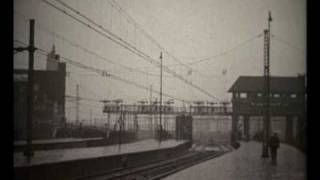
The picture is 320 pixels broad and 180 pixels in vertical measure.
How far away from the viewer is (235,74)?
192 inches

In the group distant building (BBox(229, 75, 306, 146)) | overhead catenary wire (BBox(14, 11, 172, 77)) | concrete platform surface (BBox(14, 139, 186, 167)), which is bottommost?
concrete platform surface (BBox(14, 139, 186, 167))

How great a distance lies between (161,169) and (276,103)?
1.10m

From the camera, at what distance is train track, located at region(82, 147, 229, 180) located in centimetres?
490

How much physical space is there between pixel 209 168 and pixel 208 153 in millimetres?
146

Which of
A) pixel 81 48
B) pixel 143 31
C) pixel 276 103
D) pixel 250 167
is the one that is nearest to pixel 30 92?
pixel 81 48

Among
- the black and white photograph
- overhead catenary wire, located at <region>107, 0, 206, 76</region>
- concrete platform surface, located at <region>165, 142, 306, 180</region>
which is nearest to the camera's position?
concrete platform surface, located at <region>165, 142, 306, 180</region>

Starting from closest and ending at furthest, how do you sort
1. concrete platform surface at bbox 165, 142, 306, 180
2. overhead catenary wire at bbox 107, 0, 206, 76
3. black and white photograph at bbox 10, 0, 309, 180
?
concrete platform surface at bbox 165, 142, 306, 180, black and white photograph at bbox 10, 0, 309, 180, overhead catenary wire at bbox 107, 0, 206, 76

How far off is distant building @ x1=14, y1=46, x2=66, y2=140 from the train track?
57cm

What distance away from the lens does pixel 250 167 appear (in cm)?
487

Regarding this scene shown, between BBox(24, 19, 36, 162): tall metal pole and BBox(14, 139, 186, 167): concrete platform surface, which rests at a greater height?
BBox(24, 19, 36, 162): tall metal pole

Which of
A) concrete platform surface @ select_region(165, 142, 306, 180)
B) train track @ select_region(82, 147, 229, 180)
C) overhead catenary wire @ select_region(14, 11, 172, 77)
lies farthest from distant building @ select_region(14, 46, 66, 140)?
concrete platform surface @ select_region(165, 142, 306, 180)

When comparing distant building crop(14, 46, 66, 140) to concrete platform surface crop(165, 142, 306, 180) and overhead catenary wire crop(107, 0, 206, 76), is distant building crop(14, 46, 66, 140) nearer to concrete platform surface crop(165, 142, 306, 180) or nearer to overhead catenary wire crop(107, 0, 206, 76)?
overhead catenary wire crop(107, 0, 206, 76)

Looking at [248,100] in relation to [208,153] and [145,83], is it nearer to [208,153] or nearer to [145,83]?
[208,153]

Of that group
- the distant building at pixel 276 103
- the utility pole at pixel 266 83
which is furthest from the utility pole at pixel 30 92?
the utility pole at pixel 266 83
